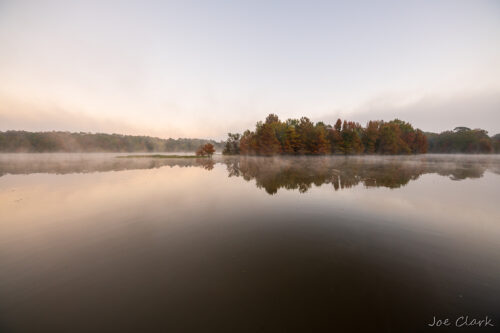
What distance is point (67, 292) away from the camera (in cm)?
440

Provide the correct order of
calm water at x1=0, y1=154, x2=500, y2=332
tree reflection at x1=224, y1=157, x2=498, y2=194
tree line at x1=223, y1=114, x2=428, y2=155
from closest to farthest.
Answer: calm water at x1=0, y1=154, x2=500, y2=332 < tree reflection at x1=224, y1=157, x2=498, y2=194 < tree line at x1=223, y1=114, x2=428, y2=155

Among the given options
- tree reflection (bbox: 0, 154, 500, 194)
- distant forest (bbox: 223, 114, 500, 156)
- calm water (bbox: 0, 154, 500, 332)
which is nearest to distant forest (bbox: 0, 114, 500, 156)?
distant forest (bbox: 223, 114, 500, 156)

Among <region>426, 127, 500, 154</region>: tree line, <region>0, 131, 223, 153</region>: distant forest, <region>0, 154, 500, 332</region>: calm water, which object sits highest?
<region>0, 131, 223, 153</region>: distant forest

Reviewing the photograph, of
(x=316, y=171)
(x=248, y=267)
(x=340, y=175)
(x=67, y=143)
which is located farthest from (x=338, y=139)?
(x=67, y=143)

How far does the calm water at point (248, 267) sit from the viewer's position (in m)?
3.69

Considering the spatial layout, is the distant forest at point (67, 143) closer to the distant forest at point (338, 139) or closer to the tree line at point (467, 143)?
the distant forest at point (338, 139)

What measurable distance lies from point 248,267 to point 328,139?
89176 millimetres

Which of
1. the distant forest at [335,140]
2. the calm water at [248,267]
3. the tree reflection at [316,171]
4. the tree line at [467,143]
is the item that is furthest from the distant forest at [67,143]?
the tree line at [467,143]

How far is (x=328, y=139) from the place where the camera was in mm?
84438

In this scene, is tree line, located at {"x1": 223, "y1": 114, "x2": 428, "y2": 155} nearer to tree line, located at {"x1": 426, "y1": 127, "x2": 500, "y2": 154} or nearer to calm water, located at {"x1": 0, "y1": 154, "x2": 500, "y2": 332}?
tree line, located at {"x1": 426, "y1": 127, "x2": 500, "y2": 154}

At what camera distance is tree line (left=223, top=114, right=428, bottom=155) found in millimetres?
79062

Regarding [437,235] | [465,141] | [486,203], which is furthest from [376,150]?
[437,235]

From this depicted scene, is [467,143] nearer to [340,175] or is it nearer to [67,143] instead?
[340,175]

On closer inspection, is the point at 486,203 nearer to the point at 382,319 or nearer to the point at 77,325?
the point at 382,319
